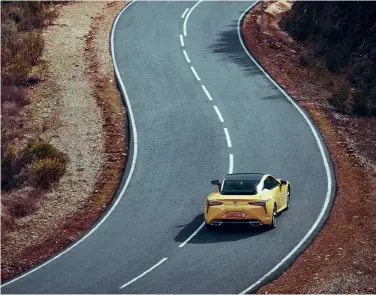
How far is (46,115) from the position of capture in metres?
37.9

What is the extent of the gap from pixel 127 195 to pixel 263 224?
6.14 m

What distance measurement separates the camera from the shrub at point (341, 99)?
37156 millimetres

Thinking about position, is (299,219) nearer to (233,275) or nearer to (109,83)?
(233,275)

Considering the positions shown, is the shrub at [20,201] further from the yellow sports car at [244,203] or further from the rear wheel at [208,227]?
the yellow sports car at [244,203]

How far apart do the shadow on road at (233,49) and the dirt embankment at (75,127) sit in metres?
5.88

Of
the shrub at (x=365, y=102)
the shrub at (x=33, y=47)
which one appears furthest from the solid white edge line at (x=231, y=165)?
the shrub at (x=33, y=47)

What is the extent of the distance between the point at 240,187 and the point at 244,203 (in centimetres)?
89

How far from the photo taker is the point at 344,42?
44.3 meters

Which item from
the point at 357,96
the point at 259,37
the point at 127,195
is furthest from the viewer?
the point at 259,37

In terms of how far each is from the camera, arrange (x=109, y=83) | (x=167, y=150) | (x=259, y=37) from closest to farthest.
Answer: (x=167, y=150)
(x=109, y=83)
(x=259, y=37)

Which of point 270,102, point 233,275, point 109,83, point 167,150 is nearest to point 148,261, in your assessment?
point 233,275

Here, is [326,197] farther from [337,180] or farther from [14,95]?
[14,95]

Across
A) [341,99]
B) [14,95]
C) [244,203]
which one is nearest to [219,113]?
[341,99]

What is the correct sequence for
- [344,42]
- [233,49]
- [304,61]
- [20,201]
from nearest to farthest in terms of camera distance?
[20,201] < [304,61] < [344,42] < [233,49]
